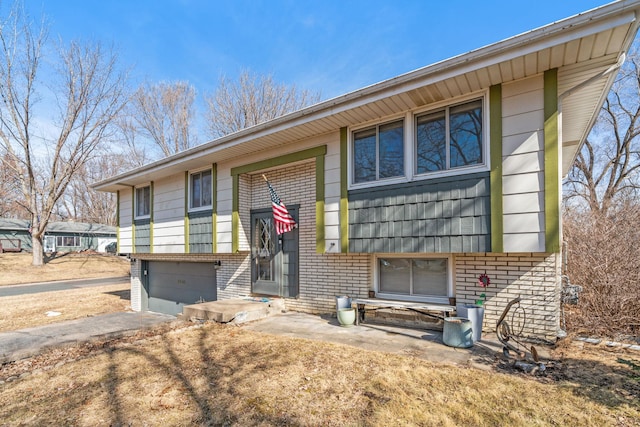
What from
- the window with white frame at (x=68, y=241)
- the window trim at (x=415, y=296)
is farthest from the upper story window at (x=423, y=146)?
the window with white frame at (x=68, y=241)

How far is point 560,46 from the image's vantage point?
13.3ft

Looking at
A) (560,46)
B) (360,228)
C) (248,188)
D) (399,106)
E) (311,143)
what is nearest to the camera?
(560,46)

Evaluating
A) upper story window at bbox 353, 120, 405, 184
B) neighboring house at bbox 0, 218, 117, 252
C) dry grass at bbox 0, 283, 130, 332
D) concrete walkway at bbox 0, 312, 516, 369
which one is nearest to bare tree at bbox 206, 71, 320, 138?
dry grass at bbox 0, 283, 130, 332

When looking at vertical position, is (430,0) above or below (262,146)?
above

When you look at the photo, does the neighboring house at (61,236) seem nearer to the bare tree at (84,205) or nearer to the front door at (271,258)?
the bare tree at (84,205)

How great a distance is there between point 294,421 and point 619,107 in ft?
78.9

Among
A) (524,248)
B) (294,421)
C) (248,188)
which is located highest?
(248,188)

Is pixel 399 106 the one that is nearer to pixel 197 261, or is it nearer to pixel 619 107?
pixel 197 261

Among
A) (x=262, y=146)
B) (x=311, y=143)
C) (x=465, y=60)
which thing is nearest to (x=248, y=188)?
(x=262, y=146)

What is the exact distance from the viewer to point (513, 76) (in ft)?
15.5

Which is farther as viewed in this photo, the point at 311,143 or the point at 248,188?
the point at 248,188

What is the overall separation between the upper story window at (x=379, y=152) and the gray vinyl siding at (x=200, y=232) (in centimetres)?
460

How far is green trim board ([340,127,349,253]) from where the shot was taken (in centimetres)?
634

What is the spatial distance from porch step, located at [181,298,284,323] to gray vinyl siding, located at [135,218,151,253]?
5.04 metres
